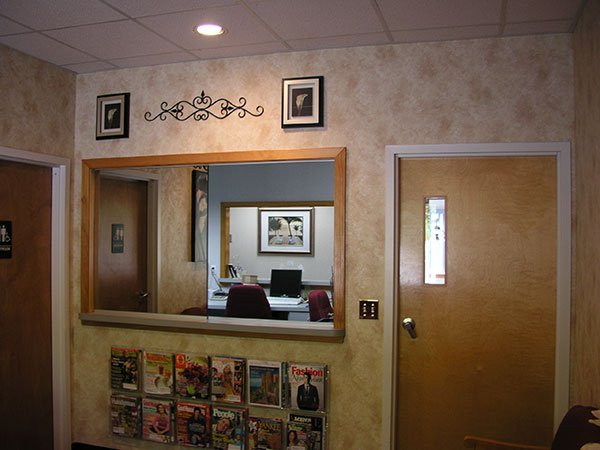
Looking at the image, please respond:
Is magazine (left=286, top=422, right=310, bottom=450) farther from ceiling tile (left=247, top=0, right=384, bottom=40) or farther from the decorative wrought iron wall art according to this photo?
ceiling tile (left=247, top=0, right=384, bottom=40)

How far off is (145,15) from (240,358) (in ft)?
6.55

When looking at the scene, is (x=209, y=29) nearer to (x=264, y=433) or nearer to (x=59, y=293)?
(x=59, y=293)

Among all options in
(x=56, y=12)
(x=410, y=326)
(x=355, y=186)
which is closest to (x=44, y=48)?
(x=56, y=12)

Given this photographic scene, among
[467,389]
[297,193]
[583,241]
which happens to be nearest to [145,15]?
[583,241]

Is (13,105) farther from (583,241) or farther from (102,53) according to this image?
(583,241)

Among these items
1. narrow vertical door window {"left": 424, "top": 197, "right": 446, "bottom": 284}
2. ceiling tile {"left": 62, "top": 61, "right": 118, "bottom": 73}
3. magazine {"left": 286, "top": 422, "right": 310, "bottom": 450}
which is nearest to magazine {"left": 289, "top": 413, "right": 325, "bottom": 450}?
magazine {"left": 286, "top": 422, "right": 310, "bottom": 450}

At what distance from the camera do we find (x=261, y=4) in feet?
7.60

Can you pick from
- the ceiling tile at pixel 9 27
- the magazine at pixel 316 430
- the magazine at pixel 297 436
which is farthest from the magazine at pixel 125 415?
the ceiling tile at pixel 9 27

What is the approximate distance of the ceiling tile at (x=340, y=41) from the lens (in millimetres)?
2705

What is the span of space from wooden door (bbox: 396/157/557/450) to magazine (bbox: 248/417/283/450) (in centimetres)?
70

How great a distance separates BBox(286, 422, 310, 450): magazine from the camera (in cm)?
288

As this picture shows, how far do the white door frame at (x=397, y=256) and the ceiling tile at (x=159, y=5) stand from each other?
1209 millimetres

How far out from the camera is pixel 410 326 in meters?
2.78

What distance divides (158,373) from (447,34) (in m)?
2.68
